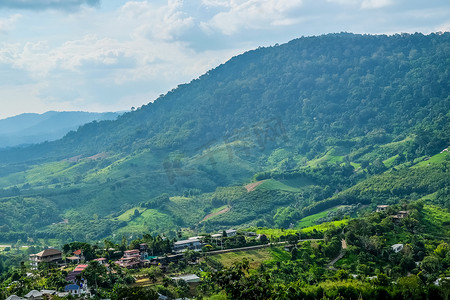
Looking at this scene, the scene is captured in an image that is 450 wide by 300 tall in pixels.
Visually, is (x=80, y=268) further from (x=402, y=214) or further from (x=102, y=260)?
(x=402, y=214)

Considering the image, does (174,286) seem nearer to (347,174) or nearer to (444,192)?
(444,192)

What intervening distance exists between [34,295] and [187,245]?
23.4m

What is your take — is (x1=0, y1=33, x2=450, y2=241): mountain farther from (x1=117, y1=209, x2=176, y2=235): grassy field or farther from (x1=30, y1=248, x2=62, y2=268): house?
(x1=30, y1=248, x2=62, y2=268): house

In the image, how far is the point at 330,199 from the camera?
421 ft

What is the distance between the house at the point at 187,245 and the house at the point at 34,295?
2090 cm

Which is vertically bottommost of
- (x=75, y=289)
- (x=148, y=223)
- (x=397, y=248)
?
(x=148, y=223)

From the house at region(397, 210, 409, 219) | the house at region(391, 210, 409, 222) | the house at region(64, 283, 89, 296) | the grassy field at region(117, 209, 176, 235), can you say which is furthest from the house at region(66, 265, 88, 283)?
the grassy field at region(117, 209, 176, 235)

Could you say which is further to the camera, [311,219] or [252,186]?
[252,186]

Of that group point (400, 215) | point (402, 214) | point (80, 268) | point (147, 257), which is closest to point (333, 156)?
point (402, 214)

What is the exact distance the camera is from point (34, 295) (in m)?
50.0

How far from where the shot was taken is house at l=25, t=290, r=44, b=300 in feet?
162

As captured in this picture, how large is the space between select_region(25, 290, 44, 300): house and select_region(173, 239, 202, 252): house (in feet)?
68.6

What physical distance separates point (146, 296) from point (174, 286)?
7700 mm

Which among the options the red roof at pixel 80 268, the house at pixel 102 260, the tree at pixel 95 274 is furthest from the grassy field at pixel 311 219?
the tree at pixel 95 274
